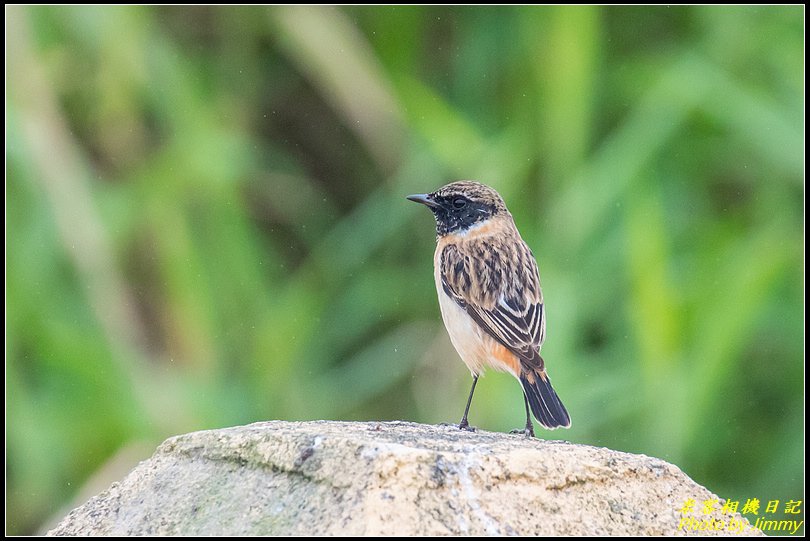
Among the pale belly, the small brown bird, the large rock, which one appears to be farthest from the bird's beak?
the large rock

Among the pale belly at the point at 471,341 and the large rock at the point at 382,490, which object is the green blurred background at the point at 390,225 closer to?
the pale belly at the point at 471,341

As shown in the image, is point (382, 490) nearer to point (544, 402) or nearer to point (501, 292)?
point (544, 402)

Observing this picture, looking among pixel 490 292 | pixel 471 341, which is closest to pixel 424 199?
pixel 490 292

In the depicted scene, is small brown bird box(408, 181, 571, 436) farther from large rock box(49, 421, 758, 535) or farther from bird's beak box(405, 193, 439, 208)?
large rock box(49, 421, 758, 535)

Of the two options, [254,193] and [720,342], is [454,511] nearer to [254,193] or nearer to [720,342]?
[720,342]

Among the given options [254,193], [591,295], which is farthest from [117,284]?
[591,295]

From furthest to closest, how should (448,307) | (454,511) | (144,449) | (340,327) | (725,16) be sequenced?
1. (340,327)
2. (725,16)
3. (144,449)
4. (448,307)
5. (454,511)

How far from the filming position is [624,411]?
263 inches

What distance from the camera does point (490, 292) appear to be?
225 inches

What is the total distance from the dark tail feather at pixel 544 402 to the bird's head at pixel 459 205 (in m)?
1.06

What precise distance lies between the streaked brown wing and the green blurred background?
85 cm

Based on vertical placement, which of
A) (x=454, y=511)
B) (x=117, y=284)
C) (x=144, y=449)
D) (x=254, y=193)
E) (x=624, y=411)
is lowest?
(x=454, y=511)

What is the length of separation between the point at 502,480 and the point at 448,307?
8.27 ft

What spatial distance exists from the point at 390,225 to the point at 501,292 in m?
1.70
